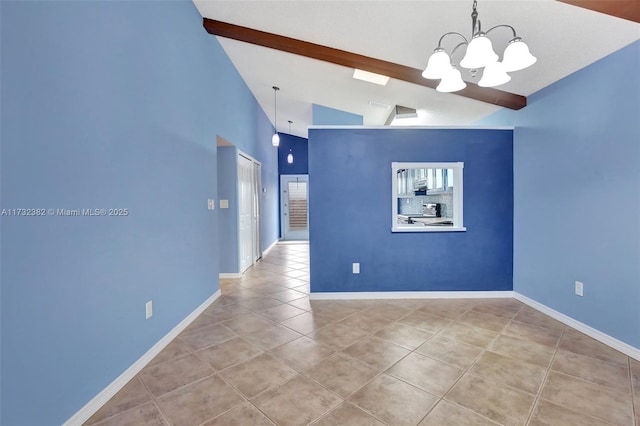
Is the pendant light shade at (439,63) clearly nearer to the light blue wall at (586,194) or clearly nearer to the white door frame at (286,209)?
the light blue wall at (586,194)

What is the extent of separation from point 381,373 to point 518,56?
221 centimetres

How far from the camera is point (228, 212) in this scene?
4453 mm

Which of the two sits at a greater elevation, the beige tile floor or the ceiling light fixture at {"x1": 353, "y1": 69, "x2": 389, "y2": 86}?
the ceiling light fixture at {"x1": 353, "y1": 69, "x2": 389, "y2": 86}

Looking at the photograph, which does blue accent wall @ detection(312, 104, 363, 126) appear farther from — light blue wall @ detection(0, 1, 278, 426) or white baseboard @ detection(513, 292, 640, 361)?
white baseboard @ detection(513, 292, 640, 361)

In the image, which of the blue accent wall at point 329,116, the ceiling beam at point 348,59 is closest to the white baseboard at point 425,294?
the ceiling beam at point 348,59

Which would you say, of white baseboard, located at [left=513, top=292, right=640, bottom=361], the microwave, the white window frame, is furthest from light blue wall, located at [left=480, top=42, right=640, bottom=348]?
the microwave

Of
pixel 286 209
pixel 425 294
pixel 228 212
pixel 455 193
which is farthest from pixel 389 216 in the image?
pixel 286 209

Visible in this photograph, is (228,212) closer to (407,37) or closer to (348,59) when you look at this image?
(348,59)

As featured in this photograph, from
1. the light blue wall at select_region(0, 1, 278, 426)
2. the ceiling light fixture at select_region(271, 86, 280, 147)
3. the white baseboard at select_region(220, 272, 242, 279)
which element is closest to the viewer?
the light blue wall at select_region(0, 1, 278, 426)

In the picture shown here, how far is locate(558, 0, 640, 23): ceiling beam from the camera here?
1820 millimetres

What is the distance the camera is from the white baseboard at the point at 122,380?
1519 mm

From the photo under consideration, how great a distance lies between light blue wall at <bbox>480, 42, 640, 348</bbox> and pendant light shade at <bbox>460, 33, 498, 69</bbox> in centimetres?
145

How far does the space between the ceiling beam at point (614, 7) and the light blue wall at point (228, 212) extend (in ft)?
13.1

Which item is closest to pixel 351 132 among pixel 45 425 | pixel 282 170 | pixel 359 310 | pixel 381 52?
pixel 381 52
